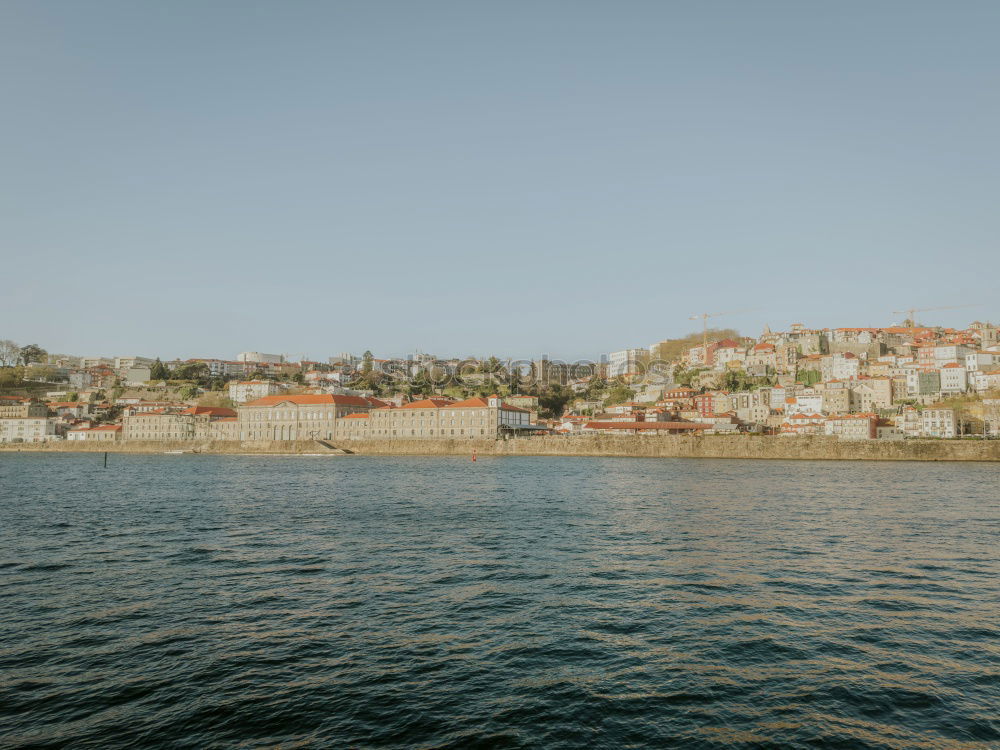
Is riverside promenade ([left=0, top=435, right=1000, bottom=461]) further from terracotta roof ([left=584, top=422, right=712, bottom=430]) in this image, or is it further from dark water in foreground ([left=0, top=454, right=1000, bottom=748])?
dark water in foreground ([left=0, top=454, right=1000, bottom=748])

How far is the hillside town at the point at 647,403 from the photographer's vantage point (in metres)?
120

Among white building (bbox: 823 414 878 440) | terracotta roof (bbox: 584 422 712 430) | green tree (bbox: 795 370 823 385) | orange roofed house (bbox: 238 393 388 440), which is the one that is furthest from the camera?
green tree (bbox: 795 370 823 385)

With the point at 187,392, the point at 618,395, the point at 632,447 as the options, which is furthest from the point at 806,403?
the point at 187,392

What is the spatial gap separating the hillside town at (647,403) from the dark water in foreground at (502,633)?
262 feet

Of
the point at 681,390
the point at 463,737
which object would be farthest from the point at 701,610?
the point at 681,390

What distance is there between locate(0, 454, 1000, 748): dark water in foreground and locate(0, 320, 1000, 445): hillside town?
79948 mm

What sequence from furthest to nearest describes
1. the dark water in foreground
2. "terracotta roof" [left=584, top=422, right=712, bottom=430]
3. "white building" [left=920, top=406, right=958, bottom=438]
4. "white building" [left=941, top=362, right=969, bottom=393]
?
1. "white building" [left=941, top=362, right=969, bottom=393]
2. "terracotta roof" [left=584, top=422, right=712, bottom=430]
3. "white building" [left=920, top=406, right=958, bottom=438]
4. the dark water in foreground

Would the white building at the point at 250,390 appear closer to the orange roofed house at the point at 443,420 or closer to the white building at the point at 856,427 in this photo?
the orange roofed house at the point at 443,420

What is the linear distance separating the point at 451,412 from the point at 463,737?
377 feet

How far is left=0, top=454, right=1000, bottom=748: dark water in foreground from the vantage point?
9258mm

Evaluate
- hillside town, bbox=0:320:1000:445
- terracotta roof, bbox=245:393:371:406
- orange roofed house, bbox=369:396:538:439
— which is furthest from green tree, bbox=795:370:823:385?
terracotta roof, bbox=245:393:371:406

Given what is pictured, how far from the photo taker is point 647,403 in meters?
162

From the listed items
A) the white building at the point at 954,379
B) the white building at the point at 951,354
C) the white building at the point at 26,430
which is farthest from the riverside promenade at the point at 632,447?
the white building at the point at 951,354

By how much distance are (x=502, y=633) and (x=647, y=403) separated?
15280cm
